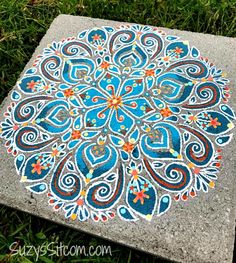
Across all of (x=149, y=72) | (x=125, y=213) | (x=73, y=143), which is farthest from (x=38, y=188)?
(x=149, y=72)

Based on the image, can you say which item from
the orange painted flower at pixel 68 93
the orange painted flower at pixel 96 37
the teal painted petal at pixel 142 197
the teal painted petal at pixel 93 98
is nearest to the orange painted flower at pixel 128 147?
the teal painted petal at pixel 142 197

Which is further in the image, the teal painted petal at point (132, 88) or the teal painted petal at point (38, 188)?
the teal painted petal at point (132, 88)

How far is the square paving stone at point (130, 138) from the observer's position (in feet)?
4.16

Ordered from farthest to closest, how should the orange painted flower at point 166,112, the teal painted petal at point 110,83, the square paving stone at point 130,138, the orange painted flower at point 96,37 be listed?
the orange painted flower at point 96,37 → the teal painted petal at point 110,83 → the orange painted flower at point 166,112 → the square paving stone at point 130,138

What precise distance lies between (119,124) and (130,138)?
0.08 m

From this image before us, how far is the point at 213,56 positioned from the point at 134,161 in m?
0.59

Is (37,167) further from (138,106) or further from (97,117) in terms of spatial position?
(138,106)

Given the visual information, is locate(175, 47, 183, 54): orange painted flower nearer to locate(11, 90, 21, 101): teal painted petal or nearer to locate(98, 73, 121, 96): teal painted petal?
locate(98, 73, 121, 96): teal painted petal

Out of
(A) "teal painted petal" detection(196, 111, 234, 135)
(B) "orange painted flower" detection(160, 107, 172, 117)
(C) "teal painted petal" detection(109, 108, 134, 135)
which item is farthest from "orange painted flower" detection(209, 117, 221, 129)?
(C) "teal painted petal" detection(109, 108, 134, 135)

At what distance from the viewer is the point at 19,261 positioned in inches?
54.6

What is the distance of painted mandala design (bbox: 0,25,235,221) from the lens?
133 centimetres

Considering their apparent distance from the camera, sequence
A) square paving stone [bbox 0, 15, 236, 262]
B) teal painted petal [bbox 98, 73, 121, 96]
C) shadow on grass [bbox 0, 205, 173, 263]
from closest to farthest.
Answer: square paving stone [bbox 0, 15, 236, 262] < shadow on grass [bbox 0, 205, 173, 263] < teal painted petal [bbox 98, 73, 121, 96]

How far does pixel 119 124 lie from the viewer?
1.49m

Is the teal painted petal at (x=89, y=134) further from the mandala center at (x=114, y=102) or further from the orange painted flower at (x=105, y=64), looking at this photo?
the orange painted flower at (x=105, y=64)
